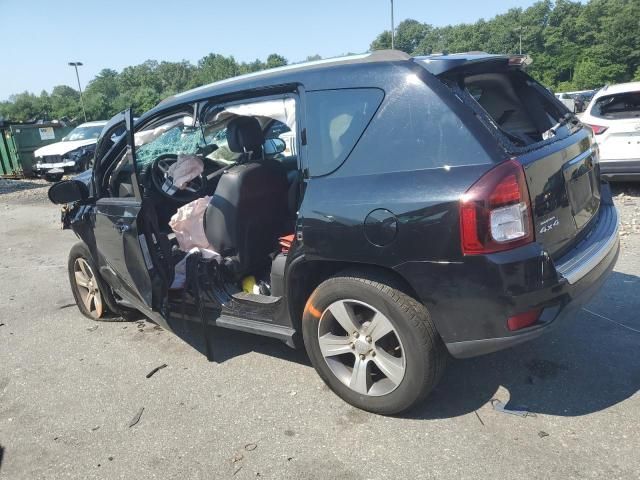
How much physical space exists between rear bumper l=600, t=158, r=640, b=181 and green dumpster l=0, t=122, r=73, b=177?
18.1 meters

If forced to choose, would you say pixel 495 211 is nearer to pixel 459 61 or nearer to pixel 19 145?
pixel 459 61

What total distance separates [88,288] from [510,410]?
363cm

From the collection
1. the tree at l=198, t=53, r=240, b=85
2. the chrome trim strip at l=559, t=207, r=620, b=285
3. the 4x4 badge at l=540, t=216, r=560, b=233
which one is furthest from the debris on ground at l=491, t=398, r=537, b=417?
the tree at l=198, t=53, r=240, b=85

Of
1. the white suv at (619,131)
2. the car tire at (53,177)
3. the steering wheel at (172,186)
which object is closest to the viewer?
the steering wheel at (172,186)

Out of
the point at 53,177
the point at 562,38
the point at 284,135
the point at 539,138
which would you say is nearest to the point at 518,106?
the point at 539,138

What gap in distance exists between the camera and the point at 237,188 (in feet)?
11.7

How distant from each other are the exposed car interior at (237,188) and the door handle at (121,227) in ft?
0.66

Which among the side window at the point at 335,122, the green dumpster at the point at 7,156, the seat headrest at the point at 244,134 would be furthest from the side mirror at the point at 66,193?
the green dumpster at the point at 7,156

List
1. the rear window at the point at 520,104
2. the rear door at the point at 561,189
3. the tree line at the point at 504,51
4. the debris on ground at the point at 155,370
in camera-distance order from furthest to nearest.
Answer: the tree line at the point at 504,51 → the debris on ground at the point at 155,370 → the rear window at the point at 520,104 → the rear door at the point at 561,189

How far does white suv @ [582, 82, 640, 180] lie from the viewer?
6988 mm

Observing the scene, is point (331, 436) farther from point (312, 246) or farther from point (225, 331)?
point (225, 331)

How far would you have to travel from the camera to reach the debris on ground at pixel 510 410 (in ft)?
9.12

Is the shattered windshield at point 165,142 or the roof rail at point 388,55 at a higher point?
the roof rail at point 388,55

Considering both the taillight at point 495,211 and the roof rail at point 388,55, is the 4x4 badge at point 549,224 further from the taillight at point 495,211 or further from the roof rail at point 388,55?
the roof rail at point 388,55
